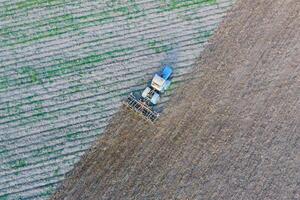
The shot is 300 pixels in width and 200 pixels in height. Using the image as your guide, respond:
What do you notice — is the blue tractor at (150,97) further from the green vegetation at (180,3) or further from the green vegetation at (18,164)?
the green vegetation at (18,164)

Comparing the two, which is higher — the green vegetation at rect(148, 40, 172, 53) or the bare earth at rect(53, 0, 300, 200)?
the green vegetation at rect(148, 40, 172, 53)

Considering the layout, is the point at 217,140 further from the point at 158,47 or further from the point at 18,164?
the point at 18,164

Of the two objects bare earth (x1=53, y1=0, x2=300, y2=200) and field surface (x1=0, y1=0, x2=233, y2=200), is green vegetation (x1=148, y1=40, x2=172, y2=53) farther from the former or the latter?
bare earth (x1=53, y1=0, x2=300, y2=200)

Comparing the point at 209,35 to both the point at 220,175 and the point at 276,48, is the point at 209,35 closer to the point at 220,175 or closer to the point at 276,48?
the point at 276,48

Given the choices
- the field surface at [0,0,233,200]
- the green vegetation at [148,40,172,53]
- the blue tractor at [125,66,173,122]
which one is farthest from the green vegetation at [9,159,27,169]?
the green vegetation at [148,40,172,53]

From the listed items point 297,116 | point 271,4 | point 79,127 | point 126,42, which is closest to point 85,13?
point 126,42

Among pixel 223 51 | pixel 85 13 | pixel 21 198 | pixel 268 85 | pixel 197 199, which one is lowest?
pixel 197 199

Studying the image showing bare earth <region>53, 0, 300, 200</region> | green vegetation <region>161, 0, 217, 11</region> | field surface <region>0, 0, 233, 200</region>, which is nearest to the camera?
bare earth <region>53, 0, 300, 200</region>
